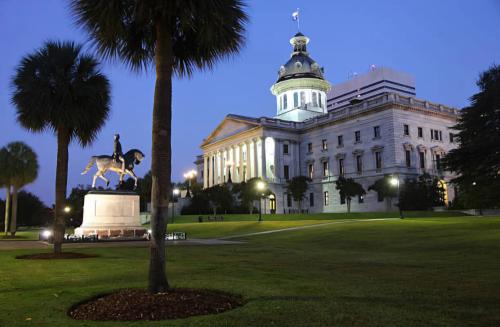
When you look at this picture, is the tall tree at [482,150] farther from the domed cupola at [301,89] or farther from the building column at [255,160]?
the domed cupola at [301,89]

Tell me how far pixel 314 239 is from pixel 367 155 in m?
54.1

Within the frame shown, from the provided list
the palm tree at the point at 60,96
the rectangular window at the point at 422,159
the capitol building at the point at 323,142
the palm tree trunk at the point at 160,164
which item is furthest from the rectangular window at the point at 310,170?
the palm tree trunk at the point at 160,164

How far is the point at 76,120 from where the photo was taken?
67.1ft

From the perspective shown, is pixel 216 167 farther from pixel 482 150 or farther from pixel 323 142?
pixel 482 150

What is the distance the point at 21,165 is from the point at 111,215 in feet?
89.9

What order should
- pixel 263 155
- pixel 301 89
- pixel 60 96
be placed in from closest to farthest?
pixel 60 96
pixel 263 155
pixel 301 89

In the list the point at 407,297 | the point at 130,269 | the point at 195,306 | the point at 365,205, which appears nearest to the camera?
the point at 195,306

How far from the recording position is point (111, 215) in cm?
3306

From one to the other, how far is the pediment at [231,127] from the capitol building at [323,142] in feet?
0.79

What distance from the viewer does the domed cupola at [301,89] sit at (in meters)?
114

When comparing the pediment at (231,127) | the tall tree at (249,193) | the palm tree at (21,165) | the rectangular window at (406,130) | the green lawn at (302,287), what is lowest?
the green lawn at (302,287)

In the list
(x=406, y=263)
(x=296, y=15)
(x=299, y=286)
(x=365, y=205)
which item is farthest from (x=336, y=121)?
(x=299, y=286)

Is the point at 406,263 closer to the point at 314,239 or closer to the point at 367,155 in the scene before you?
the point at 314,239

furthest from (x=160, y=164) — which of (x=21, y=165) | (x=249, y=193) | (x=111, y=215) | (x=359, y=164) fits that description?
(x=359, y=164)
